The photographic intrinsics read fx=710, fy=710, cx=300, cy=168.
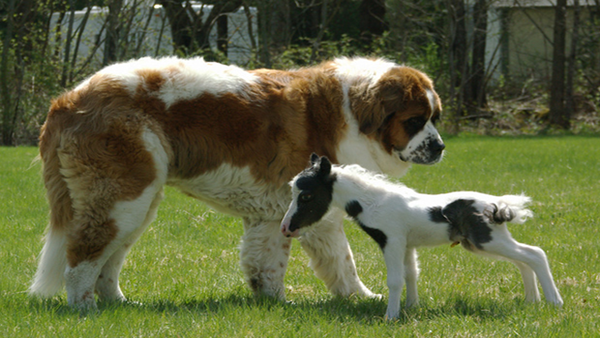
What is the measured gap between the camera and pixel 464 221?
473 centimetres

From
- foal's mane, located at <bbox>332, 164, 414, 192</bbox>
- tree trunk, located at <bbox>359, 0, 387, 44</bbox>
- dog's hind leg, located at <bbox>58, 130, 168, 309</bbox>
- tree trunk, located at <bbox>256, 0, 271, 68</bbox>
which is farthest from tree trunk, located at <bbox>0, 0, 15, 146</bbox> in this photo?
foal's mane, located at <bbox>332, 164, 414, 192</bbox>

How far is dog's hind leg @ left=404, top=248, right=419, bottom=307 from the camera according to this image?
5.05 m

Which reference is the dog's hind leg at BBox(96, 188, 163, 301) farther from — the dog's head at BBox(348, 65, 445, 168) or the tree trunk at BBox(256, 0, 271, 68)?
the tree trunk at BBox(256, 0, 271, 68)

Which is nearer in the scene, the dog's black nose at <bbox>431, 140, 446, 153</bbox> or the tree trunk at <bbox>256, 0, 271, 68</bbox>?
the dog's black nose at <bbox>431, 140, 446, 153</bbox>

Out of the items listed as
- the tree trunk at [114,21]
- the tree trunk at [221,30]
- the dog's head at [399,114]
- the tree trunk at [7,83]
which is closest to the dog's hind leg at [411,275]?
the dog's head at [399,114]

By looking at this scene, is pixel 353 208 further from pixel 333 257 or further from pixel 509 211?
Answer: pixel 509 211

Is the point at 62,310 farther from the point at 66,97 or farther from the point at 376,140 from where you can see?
the point at 376,140

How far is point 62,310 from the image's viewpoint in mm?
4961

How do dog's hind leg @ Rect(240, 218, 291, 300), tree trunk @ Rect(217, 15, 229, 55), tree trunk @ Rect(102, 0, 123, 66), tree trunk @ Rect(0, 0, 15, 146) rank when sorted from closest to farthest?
dog's hind leg @ Rect(240, 218, 291, 300), tree trunk @ Rect(0, 0, 15, 146), tree trunk @ Rect(102, 0, 123, 66), tree trunk @ Rect(217, 15, 229, 55)

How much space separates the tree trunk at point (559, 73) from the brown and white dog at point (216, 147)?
1770cm

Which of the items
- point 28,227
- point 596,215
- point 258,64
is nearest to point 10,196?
point 28,227

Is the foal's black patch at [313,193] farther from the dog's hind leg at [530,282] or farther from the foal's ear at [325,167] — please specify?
the dog's hind leg at [530,282]

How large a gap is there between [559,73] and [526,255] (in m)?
18.9

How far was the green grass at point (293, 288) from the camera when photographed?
4.46 metres
